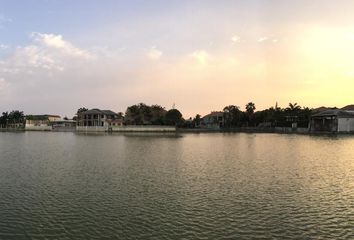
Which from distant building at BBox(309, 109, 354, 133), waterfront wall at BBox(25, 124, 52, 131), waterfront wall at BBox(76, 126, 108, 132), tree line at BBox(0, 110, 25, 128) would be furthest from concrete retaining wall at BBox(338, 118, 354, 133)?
tree line at BBox(0, 110, 25, 128)

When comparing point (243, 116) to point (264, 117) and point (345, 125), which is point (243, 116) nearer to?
point (264, 117)

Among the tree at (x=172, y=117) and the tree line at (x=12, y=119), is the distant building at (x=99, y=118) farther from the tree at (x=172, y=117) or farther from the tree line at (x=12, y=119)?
the tree line at (x=12, y=119)

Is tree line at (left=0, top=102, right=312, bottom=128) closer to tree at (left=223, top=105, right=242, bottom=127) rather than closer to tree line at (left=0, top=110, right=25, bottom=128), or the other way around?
tree at (left=223, top=105, right=242, bottom=127)

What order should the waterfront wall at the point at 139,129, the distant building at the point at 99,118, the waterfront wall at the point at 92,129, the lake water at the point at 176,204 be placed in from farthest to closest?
the distant building at the point at 99,118
the waterfront wall at the point at 92,129
the waterfront wall at the point at 139,129
the lake water at the point at 176,204

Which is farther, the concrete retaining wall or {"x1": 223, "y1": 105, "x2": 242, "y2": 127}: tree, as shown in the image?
{"x1": 223, "y1": 105, "x2": 242, "y2": 127}: tree

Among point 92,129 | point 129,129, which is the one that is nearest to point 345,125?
point 129,129

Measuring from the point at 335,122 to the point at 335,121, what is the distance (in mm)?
328

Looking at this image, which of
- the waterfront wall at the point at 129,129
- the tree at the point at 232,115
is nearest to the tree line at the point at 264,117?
the tree at the point at 232,115

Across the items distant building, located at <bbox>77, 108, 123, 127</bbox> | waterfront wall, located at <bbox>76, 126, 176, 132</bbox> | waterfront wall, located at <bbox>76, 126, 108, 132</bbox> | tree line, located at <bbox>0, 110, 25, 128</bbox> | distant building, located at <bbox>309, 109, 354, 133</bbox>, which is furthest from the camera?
tree line, located at <bbox>0, 110, 25, 128</bbox>

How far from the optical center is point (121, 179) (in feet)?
79.8

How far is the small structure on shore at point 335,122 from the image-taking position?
364ft

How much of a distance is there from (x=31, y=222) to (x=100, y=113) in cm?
13212

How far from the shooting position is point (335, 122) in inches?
4469

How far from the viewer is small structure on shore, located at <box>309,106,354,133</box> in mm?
110812
